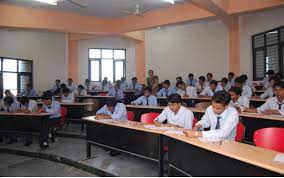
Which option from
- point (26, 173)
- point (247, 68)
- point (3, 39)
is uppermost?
point (3, 39)

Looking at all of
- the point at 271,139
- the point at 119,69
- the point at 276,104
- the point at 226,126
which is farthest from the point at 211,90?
the point at 119,69

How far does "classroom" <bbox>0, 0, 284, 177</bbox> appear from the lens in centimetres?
343

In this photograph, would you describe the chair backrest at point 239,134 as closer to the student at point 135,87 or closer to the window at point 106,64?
the student at point 135,87

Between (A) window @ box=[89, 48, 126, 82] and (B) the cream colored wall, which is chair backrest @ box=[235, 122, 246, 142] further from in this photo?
(A) window @ box=[89, 48, 126, 82]

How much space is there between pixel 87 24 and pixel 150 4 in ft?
8.77

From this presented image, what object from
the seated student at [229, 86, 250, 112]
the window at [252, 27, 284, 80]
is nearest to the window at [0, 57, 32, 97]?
the window at [252, 27, 284, 80]

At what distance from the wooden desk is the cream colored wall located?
5476 mm

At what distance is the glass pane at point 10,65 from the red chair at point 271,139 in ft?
34.2

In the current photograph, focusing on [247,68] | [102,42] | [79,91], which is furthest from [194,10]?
[102,42]

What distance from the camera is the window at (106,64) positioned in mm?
14531

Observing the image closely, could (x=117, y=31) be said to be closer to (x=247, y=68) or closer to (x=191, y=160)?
(x=247, y=68)

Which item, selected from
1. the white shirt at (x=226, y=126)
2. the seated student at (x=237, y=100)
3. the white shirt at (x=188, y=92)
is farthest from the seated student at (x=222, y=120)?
the white shirt at (x=188, y=92)

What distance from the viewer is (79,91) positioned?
10938mm

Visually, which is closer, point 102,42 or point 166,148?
point 166,148
